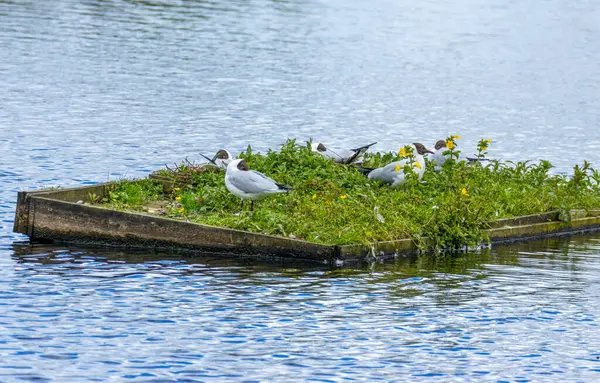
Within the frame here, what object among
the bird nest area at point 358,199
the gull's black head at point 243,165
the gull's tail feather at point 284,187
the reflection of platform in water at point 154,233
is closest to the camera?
the reflection of platform in water at point 154,233

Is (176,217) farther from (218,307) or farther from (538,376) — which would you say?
(538,376)

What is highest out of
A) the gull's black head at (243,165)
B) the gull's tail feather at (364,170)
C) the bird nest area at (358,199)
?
the gull's tail feather at (364,170)

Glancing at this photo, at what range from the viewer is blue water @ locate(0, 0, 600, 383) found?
48.3 ft

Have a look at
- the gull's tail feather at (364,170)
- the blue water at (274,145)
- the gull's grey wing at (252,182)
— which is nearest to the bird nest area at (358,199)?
the gull's tail feather at (364,170)

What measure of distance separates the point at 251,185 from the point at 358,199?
78.8 inches

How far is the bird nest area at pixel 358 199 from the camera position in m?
19.2

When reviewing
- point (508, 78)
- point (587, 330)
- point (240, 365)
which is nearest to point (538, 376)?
point (587, 330)

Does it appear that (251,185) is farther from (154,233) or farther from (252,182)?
(154,233)

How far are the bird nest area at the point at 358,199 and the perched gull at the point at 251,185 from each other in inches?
12.1

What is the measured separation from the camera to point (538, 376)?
1420cm

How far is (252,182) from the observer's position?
1950cm

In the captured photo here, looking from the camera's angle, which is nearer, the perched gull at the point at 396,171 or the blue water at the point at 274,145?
the blue water at the point at 274,145

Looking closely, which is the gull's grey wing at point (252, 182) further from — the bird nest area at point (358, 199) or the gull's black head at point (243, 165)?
the bird nest area at point (358, 199)

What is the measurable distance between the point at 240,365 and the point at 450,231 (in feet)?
21.2
